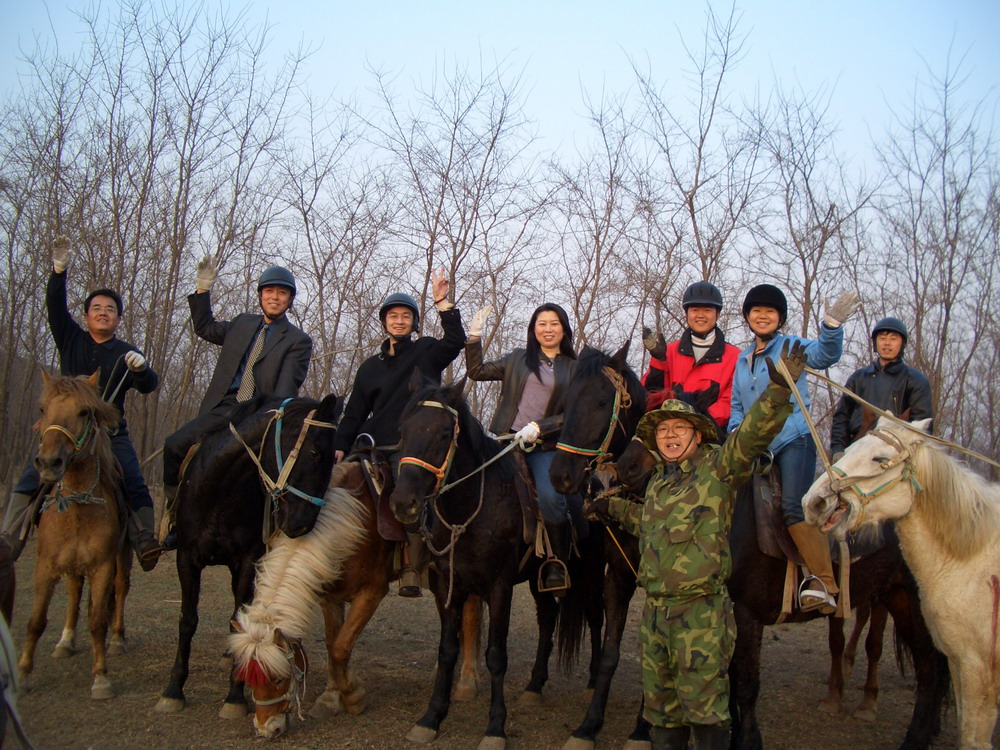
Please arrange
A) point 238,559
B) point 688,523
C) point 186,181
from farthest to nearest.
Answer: point 186,181 < point 238,559 < point 688,523

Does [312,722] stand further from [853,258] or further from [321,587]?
[853,258]

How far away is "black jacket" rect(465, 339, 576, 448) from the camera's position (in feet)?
19.6

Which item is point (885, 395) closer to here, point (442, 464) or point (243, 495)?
point (442, 464)

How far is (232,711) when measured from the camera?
566 centimetres

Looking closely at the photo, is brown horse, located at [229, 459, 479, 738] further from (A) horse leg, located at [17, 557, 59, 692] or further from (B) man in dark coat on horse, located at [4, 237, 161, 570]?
(A) horse leg, located at [17, 557, 59, 692]

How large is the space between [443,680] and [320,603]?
113 cm

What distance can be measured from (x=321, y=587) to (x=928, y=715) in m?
4.42

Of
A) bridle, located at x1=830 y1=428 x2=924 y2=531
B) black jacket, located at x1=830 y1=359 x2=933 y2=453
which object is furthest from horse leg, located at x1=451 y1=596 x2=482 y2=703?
black jacket, located at x1=830 y1=359 x2=933 y2=453

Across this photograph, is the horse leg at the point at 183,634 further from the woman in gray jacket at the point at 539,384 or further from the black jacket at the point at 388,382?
the woman in gray jacket at the point at 539,384

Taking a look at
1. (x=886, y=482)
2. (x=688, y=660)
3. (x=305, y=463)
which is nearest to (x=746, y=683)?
(x=688, y=660)

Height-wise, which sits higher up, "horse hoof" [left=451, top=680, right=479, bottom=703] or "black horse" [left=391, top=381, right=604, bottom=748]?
"black horse" [left=391, top=381, right=604, bottom=748]

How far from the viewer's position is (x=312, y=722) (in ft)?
19.0

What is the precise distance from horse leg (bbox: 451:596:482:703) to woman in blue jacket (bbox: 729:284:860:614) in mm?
2900

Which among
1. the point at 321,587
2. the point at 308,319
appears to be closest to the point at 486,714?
the point at 321,587
